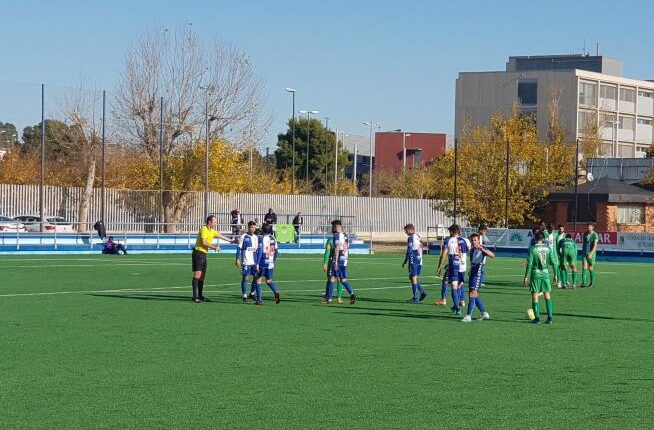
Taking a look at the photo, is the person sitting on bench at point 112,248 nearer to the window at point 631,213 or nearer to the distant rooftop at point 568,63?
the window at point 631,213

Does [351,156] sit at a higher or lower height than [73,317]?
higher

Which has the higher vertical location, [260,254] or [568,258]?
[260,254]

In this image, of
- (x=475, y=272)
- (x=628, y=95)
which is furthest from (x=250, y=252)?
(x=628, y=95)

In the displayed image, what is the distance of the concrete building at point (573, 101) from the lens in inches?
4274

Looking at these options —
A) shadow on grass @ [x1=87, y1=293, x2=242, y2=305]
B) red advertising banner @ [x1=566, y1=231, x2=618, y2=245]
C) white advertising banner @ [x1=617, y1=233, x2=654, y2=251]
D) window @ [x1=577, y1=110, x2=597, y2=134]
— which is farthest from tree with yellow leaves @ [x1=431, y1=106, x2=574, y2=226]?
shadow on grass @ [x1=87, y1=293, x2=242, y2=305]

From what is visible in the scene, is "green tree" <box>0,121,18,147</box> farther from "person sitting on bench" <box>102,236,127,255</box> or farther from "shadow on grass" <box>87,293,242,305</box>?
"shadow on grass" <box>87,293,242,305</box>

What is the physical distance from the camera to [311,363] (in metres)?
14.7

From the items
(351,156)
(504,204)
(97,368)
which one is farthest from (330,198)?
(97,368)

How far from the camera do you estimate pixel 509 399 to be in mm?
12078

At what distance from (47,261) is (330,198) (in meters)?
35.6

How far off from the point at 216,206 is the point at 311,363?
173 feet

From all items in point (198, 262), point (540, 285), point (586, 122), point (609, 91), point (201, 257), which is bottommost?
point (540, 285)

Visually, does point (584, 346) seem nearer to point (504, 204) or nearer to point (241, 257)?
point (241, 257)

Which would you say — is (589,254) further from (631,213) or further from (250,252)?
(631,213)
